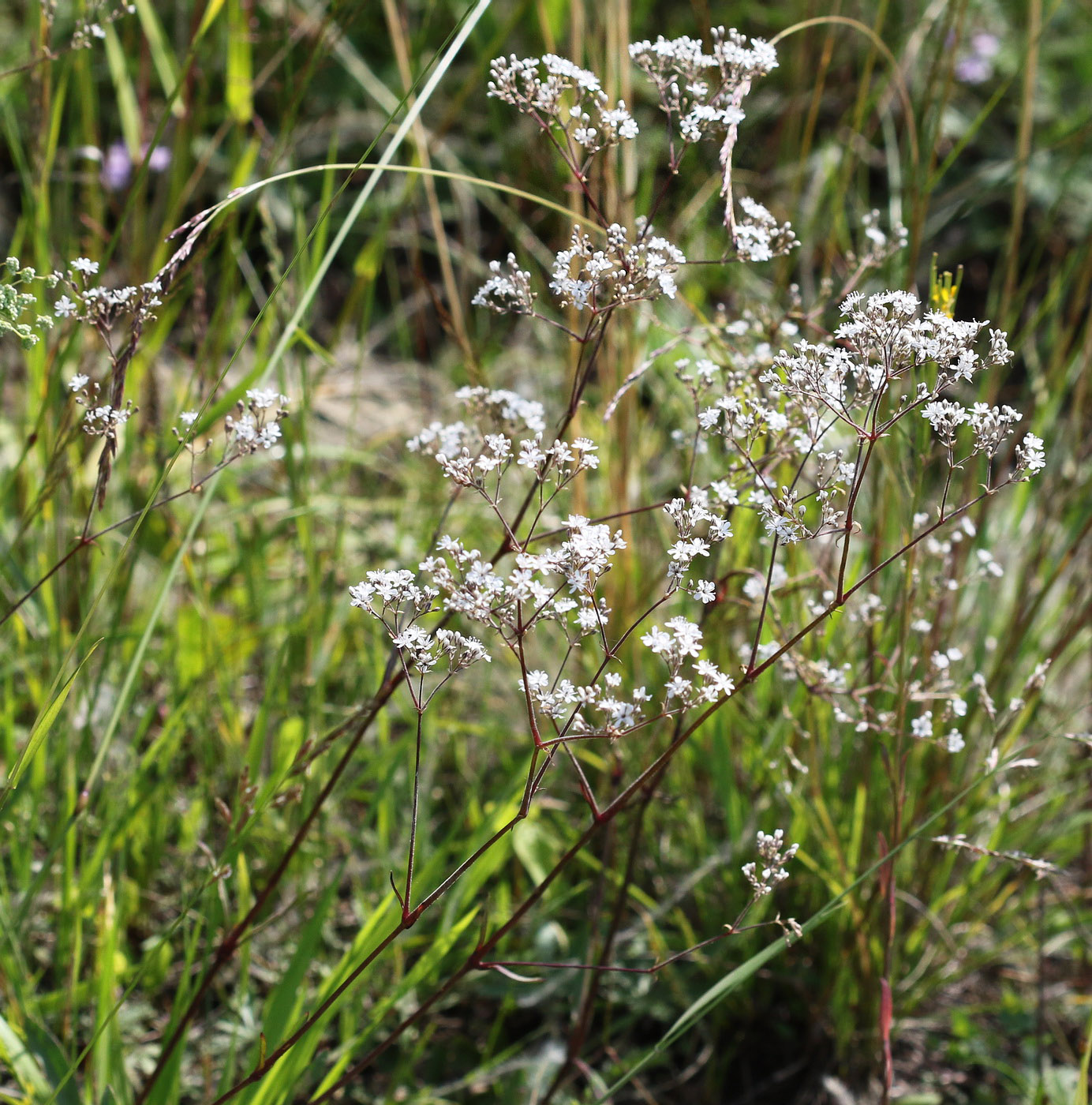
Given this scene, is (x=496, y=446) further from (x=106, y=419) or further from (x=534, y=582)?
(x=106, y=419)

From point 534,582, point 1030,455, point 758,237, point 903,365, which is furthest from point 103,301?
point 1030,455

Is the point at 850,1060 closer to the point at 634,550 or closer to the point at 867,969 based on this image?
the point at 867,969

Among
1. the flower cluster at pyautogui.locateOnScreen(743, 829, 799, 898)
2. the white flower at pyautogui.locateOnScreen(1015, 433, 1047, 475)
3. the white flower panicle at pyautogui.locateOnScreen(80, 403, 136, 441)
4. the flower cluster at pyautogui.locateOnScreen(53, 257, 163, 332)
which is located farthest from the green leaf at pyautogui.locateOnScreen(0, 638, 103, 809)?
the white flower at pyautogui.locateOnScreen(1015, 433, 1047, 475)

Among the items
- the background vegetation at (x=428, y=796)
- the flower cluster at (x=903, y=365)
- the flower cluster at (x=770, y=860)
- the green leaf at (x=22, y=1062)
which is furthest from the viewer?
the background vegetation at (x=428, y=796)

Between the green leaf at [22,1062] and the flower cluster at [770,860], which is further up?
the flower cluster at [770,860]

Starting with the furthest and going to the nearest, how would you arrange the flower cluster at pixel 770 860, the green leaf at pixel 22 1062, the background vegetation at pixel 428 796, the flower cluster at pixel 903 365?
the background vegetation at pixel 428 796 < the green leaf at pixel 22 1062 < the flower cluster at pixel 770 860 < the flower cluster at pixel 903 365

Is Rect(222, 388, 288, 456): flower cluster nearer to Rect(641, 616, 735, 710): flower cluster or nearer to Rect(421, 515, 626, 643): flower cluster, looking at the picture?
Rect(421, 515, 626, 643): flower cluster

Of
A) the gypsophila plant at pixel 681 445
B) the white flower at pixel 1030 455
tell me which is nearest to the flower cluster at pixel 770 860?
the gypsophila plant at pixel 681 445

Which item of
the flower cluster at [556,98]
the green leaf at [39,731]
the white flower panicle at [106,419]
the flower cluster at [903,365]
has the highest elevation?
the flower cluster at [556,98]

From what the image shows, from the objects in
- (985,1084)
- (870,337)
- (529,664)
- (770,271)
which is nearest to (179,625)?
(529,664)

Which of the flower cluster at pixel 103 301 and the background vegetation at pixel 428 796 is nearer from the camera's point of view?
the flower cluster at pixel 103 301

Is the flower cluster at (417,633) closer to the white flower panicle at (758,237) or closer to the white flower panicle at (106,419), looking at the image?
the white flower panicle at (106,419)
